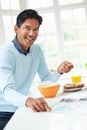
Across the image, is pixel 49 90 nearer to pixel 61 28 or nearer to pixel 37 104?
pixel 37 104

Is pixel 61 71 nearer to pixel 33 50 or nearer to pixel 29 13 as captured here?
pixel 33 50

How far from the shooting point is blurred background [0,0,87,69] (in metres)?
3.39

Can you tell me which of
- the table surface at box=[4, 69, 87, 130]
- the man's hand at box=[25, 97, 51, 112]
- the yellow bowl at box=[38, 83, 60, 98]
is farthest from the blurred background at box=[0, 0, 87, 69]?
the man's hand at box=[25, 97, 51, 112]

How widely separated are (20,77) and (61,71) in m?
0.34

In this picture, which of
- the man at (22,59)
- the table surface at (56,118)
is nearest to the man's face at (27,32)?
the man at (22,59)

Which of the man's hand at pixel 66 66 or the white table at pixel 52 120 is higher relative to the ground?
the man's hand at pixel 66 66

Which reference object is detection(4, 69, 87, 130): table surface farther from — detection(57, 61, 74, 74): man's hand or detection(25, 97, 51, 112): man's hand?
detection(57, 61, 74, 74): man's hand

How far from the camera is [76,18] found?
3.40 m

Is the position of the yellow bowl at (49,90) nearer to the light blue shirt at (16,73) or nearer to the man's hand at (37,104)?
the light blue shirt at (16,73)

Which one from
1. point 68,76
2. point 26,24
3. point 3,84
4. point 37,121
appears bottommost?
point 68,76

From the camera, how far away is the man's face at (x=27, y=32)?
1834 millimetres

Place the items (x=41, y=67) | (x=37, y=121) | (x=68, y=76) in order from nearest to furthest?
(x=37, y=121), (x=41, y=67), (x=68, y=76)

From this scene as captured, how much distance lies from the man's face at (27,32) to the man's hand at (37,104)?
70 centimetres

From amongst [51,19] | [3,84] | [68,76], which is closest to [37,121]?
[3,84]
